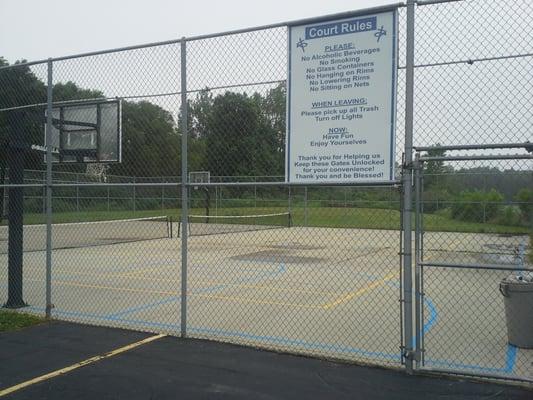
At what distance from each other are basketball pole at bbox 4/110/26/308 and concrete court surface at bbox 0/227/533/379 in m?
0.37

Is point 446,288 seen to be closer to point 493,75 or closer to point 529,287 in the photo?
point 529,287

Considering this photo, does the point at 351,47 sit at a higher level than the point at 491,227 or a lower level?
higher

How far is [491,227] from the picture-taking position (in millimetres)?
7703

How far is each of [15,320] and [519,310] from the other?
22.7 feet

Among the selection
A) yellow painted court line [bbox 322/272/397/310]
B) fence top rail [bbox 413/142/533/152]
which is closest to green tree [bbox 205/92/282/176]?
fence top rail [bbox 413/142/533/152]

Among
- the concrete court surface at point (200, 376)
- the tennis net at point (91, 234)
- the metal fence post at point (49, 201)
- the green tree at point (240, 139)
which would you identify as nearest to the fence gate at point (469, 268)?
the concrete court surface at point (200, 376)

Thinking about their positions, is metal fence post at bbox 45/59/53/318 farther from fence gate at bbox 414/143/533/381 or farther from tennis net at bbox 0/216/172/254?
tennis net at bbox 0/216/172/254

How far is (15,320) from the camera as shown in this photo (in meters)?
7.92

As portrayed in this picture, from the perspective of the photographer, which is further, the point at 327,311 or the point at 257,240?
the point at 257,240

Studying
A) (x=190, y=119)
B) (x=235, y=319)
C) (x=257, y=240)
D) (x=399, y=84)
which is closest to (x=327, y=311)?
(x=235, y=319)

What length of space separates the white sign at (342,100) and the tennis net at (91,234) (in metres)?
14.9

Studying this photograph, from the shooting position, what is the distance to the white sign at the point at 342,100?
5742mm

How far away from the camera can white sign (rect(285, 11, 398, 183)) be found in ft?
18.8

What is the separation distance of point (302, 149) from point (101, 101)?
3.61 m
